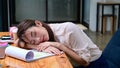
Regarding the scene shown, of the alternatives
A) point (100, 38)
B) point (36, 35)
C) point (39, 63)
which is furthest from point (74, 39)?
point (100, 38)

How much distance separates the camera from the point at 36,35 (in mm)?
1559

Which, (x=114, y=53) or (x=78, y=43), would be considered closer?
(x=78, y=43)

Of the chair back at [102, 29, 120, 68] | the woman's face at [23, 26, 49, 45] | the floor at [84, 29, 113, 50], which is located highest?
the woman's face at [23, 26, 49, 45]

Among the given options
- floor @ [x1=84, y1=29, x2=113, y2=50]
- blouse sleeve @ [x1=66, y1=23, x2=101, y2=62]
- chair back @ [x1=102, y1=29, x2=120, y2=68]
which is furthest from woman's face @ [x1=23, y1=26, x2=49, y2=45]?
floor @ [x1=84, y1=29, x2=113, y2=50]

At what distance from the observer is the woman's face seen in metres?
1.54

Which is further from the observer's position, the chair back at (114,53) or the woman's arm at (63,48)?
the chair back at (114,53)

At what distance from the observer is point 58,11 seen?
22.7ft

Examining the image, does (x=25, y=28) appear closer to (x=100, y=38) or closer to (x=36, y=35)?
(x=36, y=35)

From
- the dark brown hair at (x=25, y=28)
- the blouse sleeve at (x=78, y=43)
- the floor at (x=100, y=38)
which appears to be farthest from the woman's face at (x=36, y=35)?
the floor at (x=100, y=38)

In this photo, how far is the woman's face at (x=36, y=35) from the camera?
154 centimetres

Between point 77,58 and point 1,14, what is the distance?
4489 millimetres

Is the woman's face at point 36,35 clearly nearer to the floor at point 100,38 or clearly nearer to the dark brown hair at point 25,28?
the dark brown hair at point 25,28

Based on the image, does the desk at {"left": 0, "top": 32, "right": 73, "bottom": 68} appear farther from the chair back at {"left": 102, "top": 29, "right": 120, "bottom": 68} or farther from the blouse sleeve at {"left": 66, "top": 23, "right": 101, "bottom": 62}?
the chair back at {"left": 102, "top": 29, "right": 120, "bottom": 68}

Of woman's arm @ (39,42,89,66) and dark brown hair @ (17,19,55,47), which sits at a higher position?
dark brown hair @ (17,19,55,47)
